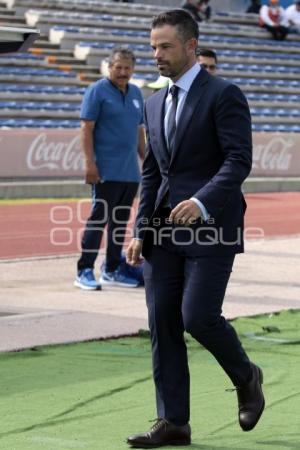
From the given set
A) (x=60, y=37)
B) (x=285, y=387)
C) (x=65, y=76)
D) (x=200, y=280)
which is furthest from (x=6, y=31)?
(x=60, y=37)

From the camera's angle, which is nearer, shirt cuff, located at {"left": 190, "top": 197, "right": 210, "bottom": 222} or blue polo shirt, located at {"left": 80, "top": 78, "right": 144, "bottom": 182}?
shirt cuff, located at {"left": 190, "top": 197, "right": 210, "bottom": 222}

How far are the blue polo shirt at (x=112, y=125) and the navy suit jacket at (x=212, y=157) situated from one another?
529 cm

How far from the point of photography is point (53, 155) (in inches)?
942

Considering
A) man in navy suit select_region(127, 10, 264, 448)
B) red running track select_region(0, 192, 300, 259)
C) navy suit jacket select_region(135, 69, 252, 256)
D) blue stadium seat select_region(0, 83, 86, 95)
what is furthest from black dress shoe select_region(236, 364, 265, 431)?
blue stadium seat select_region(0, 83, 86, 95)

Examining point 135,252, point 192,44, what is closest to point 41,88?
point 135,252

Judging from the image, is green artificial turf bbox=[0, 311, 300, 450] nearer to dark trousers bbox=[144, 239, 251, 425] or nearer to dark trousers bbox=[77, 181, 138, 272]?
dark trousers bbox=[144, 239, 251, 425]

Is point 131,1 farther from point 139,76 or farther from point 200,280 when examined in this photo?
point 200,280

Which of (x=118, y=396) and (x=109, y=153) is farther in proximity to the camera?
(x=109, y=153)

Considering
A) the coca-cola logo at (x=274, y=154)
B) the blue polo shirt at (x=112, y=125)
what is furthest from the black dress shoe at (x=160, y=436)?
the coca-cola logo at (x=274, y=154)

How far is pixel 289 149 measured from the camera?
2814 centimetres

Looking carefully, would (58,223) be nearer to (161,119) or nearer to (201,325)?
(161,119)

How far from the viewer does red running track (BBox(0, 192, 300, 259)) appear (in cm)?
1531

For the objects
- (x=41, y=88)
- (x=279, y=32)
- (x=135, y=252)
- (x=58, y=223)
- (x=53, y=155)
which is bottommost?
(x=279, y=32)

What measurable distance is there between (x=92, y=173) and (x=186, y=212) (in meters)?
5.54
